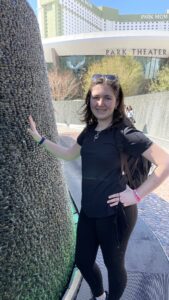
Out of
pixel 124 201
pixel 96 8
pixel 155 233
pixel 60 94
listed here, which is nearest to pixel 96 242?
pixel 124 201

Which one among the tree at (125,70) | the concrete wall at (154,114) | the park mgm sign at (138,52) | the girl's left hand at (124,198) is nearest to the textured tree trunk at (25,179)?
the girl's left hand at (124,198)

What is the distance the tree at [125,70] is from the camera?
38656 millimetres

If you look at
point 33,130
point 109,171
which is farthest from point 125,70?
point 109,171

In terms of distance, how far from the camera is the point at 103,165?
1938mm

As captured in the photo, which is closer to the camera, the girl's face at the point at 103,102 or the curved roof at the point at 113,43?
the girl's face at the point at 103,102

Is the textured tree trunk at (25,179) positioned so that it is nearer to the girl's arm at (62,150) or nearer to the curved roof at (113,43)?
the girl's arm at (62,150)

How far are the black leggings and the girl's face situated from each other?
22.8 inches

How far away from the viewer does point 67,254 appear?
8.19 feet

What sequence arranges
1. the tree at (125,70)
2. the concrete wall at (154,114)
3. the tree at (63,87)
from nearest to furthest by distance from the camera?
1. the concrete wall at (154,114)
2. the tree at (63,87)
3. the tree at (125,70)

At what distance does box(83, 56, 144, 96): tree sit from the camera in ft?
127

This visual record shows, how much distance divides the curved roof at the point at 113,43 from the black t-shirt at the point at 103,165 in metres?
44.7

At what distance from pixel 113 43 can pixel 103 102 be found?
46.1 metres

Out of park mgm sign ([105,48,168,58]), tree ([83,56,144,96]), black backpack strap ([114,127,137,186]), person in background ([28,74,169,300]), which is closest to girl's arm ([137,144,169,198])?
person in background ([28,74,169,300])

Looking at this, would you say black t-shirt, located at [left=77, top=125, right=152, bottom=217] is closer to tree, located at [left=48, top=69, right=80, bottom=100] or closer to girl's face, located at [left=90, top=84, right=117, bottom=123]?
girl's face, located at [left=90, top=84, right=117, bottom=123]
